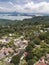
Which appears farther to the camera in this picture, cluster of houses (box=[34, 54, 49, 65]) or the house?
the house

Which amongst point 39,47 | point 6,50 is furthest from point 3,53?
point 39,47

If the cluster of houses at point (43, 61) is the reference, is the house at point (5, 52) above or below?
below

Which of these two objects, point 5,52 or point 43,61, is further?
point 5,52

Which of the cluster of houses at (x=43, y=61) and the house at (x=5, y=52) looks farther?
the house at (x=5, y=52)

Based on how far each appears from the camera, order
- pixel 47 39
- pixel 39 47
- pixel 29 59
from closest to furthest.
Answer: pixel 29 59 < pixel 39 47 < pixel 47 39

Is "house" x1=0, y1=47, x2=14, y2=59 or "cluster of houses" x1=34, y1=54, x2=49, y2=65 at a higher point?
"cluster of houses" x1=34, y1=54, x2=49, y2=65

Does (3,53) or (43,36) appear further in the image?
(43,36)

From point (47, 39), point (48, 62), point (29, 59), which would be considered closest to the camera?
point (48, 62)

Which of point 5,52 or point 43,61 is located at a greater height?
point 43,61

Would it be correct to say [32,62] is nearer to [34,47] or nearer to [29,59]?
[29,59]
